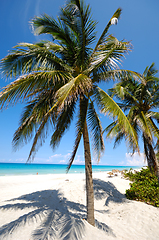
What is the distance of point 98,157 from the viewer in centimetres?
Result: 521

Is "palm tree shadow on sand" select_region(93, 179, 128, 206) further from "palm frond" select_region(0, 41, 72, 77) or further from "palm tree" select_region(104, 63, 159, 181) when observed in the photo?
"palm frond" select_region(0, 41, 72, 77)

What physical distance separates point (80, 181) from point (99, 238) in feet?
20.0

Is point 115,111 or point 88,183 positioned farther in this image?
point 88,183

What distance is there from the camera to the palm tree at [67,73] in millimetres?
4023

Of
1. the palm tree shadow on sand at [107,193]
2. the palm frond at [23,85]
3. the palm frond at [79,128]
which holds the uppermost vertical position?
the palm frond at [23,85]

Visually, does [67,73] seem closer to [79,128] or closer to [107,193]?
[79,128]

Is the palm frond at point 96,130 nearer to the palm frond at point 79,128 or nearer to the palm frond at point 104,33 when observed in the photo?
the palm frond at point 79,128

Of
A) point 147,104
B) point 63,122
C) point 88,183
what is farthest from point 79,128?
point 147,104

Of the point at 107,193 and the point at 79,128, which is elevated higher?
the point at 79,128

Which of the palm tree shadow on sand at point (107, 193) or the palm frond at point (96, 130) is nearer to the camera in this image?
the palm frond at point (96, 130)

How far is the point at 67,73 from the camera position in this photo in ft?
15.1

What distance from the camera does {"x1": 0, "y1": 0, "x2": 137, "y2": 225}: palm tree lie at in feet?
13.2

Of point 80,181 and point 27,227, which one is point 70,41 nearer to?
point 27,227

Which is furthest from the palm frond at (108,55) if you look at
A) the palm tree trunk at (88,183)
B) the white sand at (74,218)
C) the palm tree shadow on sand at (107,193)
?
the palm tree shadow on sand at (107,193)
